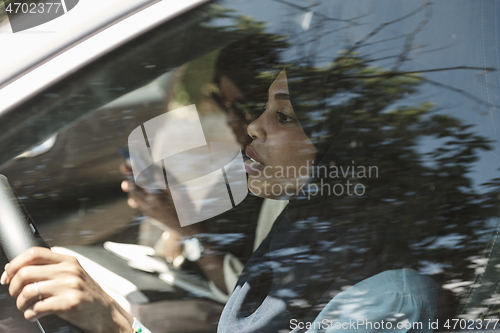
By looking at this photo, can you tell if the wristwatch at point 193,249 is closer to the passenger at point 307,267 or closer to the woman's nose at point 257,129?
the passenger at point 307,267

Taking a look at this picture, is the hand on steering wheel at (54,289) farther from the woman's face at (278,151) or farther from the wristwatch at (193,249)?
the woman's face at (278,151)

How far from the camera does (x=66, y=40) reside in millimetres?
1166

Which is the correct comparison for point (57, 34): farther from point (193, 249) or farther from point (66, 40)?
point (193, 249)

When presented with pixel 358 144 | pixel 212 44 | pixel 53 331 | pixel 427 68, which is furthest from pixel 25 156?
pixel 427 68

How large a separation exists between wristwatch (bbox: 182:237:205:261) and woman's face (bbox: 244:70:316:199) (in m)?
0.21

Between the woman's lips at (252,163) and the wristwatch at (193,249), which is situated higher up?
the woman's lips at (252,163)

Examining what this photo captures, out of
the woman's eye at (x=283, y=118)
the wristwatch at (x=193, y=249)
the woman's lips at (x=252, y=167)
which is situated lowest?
the wristwatch at (x=193, y=249)

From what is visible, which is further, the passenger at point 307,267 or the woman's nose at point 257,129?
the woman's nose at point 257,129

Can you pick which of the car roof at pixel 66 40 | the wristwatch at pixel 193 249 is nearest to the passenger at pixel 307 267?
the wristwatch at pixel 193 249

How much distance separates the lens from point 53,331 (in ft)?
4.12

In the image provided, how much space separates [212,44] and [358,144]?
18.6 inches

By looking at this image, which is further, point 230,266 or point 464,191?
point 230,266

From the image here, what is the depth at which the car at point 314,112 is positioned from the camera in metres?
1.21

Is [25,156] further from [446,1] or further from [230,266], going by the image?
[446,1]
